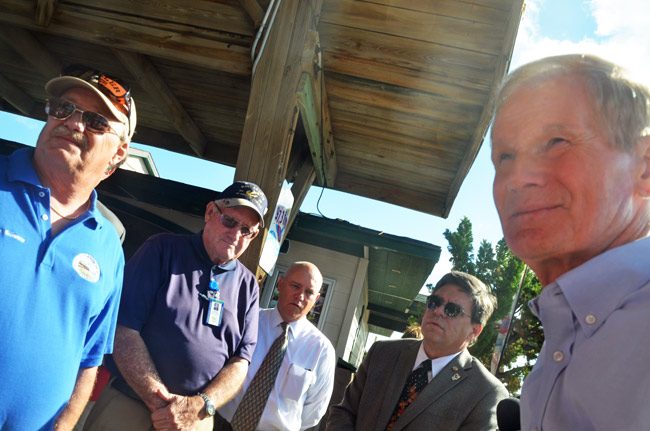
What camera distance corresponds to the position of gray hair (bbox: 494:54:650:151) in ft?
3.44

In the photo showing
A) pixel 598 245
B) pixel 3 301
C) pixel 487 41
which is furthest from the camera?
pixel 487 41

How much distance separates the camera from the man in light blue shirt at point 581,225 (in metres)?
0.76

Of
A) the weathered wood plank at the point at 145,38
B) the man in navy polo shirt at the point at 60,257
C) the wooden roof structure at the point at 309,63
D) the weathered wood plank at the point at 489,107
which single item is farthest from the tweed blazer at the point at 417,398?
the weathered wood plank at the point at 145,38

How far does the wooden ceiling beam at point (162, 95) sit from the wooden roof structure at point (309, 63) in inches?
0.7

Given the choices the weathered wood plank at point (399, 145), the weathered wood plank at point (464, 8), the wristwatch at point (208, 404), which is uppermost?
the weathered wood plank at point (399, 145)

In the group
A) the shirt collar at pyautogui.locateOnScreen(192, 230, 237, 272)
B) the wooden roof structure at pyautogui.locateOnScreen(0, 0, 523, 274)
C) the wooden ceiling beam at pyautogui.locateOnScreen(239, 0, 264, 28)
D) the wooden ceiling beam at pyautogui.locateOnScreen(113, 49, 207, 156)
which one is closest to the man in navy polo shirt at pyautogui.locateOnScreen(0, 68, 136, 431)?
the shirt collar at pyautogui.locateOnScreen(192, 230, 237, 272)

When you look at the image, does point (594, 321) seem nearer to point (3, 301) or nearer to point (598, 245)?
point (598, 245)

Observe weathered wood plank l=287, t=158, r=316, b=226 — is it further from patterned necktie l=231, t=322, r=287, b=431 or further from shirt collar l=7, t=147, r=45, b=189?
shirt collar l=7, t=147, r=45, b=189

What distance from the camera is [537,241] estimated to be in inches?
44.6

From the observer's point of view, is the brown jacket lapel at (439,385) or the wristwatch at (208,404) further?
the brown jacket lapel at (439,385)

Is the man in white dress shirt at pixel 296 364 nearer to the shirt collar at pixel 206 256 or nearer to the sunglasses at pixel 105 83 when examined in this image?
the shirt collar at pixel 206 256

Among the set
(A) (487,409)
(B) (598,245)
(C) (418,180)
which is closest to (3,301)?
(B) (598,245)

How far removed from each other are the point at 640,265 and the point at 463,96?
11.1 ft

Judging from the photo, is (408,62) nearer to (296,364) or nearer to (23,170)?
(296,364)
